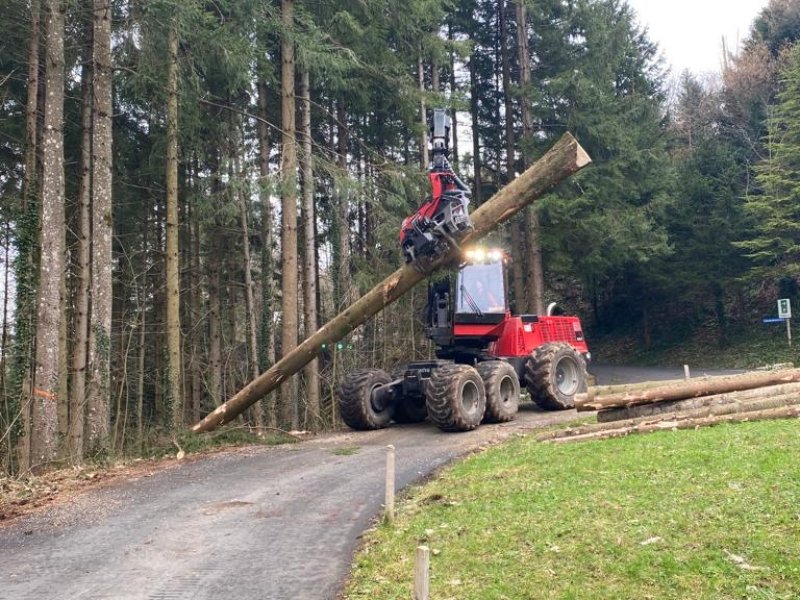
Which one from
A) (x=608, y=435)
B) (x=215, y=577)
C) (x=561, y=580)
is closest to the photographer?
(x=561, y=580)

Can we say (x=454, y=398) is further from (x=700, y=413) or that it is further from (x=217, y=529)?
(x=217, y=529)

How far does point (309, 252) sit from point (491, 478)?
35.8ft

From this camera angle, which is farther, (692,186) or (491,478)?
(692,186)

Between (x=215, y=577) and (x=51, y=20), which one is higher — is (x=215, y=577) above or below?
below

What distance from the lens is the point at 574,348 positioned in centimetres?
1580

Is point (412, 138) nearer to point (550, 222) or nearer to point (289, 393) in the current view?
point (550, 222)

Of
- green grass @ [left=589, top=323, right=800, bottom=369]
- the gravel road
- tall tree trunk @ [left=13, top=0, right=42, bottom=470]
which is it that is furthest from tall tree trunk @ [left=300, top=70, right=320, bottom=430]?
green grass @ [left=589, top=323, right=800, bottom=369]

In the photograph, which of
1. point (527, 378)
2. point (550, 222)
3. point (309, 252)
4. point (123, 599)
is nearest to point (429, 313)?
point (527, 378)

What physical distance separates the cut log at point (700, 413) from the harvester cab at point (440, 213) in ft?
11.5

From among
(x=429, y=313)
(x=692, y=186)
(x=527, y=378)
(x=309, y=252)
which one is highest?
(x=692, y=186)

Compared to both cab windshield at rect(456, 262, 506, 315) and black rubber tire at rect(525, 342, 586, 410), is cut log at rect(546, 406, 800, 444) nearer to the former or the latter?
black rubber tire at rect(525, 342, 586, 410)

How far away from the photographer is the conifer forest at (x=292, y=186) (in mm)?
12773

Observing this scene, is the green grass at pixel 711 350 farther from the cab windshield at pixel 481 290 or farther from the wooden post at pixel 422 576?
the wooden post at pixel 422 576

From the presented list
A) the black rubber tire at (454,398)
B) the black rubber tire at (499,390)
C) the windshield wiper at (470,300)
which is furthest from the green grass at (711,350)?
→ the black rubber tire at (454,398)
